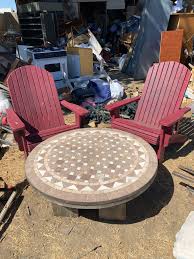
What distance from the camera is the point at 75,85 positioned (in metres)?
Answer: 6.26

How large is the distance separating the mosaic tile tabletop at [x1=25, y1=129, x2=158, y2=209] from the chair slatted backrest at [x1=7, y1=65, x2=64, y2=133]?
1.96 ft

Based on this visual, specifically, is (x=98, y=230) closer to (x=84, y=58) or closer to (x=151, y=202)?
(x=151, y=202)

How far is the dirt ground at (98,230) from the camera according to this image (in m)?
2.54

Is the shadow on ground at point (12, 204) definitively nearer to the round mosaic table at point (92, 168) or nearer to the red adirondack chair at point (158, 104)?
the round mosaic table at point (92, 168)

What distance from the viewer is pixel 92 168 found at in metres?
2.78

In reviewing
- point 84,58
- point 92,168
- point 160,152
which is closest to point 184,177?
point 160,152

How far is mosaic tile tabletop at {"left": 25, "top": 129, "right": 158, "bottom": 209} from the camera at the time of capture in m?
2.43

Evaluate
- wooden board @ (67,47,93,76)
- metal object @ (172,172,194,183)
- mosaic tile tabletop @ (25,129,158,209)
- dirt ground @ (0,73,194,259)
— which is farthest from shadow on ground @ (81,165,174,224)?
wooden board @ (67,47,93,76)

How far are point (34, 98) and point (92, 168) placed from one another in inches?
68.9

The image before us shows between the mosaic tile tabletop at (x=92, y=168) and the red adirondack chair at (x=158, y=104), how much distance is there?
1.16ft

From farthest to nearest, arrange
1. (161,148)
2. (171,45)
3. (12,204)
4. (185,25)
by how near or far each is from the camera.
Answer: (185,25) → (171,45) → (161,148) → (12,204)

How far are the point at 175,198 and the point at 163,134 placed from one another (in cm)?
82

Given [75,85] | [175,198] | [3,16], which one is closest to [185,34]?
[75,85]

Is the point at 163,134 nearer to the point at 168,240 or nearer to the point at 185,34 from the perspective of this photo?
the point at 168,240
